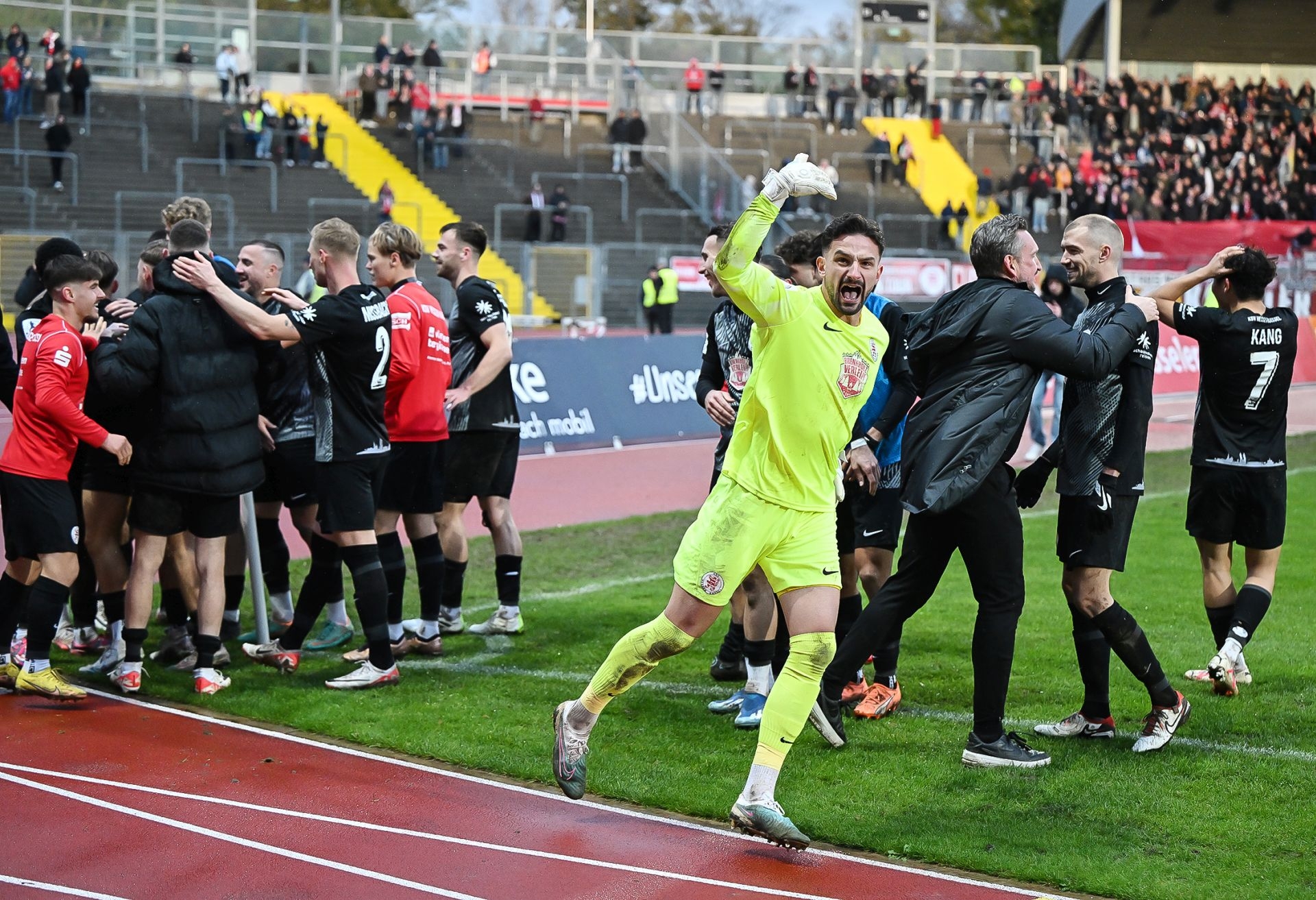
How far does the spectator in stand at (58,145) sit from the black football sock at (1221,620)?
2654cm

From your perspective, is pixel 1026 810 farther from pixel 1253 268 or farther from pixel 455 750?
pixel 1253 268

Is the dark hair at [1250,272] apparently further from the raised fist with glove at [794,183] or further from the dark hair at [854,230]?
the raised fist with glove at [794,183]

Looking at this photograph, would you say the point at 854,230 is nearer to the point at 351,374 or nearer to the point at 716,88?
the point at 351,374

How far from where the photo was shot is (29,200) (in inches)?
1066

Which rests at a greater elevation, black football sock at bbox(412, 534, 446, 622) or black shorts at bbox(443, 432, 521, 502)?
black shorts at bbox(443, 432, 521, 502)

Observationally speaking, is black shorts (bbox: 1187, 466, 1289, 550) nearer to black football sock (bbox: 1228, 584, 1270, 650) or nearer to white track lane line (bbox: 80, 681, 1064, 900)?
black football sock (bbox: 1228, 584, 1270, 650)

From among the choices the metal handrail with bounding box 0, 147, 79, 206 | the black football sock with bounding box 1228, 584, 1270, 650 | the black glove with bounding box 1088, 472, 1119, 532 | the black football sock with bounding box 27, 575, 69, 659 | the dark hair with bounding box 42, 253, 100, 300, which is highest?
the metal handrail with bounding box 0, 147, 79, 206

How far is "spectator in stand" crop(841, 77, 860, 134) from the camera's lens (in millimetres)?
39500

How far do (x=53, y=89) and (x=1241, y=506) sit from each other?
29.5 metres

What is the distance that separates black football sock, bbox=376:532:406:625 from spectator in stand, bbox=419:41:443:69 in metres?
31.3

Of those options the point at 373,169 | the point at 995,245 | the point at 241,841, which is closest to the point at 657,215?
the point at 373,169

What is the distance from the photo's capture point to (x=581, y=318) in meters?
28.0

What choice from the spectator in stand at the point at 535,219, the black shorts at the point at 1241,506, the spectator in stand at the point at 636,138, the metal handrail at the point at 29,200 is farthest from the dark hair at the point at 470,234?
the spectator in stand at the point at 636,138

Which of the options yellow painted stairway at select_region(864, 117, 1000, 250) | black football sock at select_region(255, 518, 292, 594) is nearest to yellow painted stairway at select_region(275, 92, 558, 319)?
yellow painted stairway at select_region(864, 117, 1000, 250)
